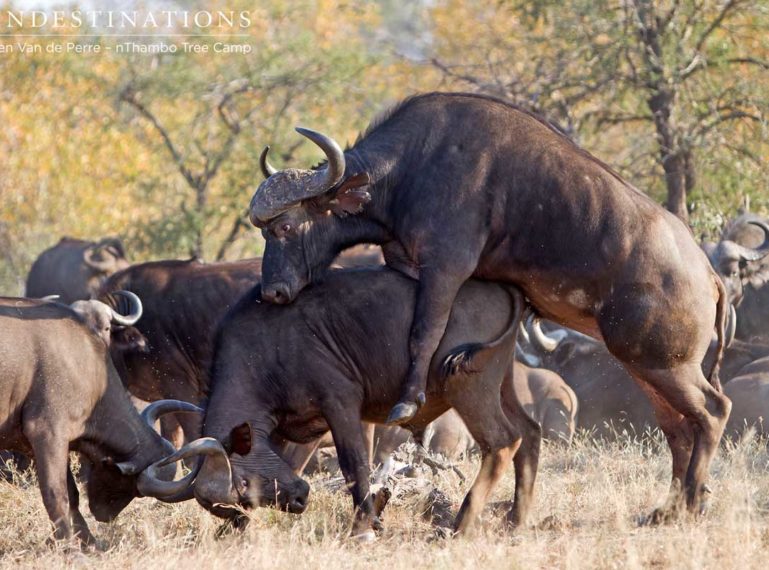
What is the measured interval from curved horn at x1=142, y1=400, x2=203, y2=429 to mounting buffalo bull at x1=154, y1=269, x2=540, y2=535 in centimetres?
30

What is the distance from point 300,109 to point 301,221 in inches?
513

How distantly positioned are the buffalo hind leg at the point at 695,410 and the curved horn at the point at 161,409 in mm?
2744

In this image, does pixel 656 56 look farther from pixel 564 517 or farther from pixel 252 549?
pixel 252 549

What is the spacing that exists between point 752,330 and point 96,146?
13758 millimetres

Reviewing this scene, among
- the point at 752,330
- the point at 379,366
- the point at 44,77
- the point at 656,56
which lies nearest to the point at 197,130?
the point at 44,77

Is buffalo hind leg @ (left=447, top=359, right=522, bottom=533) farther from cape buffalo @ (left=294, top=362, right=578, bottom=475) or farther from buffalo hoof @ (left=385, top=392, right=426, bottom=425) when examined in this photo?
cape buffalo @ (left=294, top=362, right=578, bottom=475)

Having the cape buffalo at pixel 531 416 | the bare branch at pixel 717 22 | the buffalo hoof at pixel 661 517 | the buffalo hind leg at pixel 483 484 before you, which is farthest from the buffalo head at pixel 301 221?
the bare branch at pixel 717 22

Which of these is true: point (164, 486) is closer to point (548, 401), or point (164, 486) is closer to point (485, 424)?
point (485, 424)

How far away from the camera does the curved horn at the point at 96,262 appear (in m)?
17.0

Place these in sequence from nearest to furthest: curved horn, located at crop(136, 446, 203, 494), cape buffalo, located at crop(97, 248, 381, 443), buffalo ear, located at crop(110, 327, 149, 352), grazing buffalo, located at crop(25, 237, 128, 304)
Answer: curved horn, located at crop(136, 446, 203, 494)
buffalo ear, located at crop(110, 327, 149, 352)
cape buffalo, located at crop(97, 248, 381, 443)
grazing buffalo, located at crop(25, 237, 128, 304)

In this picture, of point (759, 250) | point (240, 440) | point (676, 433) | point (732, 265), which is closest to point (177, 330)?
point (240, 440)

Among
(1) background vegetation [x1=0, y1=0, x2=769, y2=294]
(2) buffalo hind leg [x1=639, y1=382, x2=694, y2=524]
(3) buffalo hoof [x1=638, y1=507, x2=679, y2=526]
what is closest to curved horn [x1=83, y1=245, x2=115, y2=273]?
(1) background vegetation [x1=0, y1=0, x2=769, y2=294]

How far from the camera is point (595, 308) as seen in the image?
25.3 feet

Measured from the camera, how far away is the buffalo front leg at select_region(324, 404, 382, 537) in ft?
25.3
